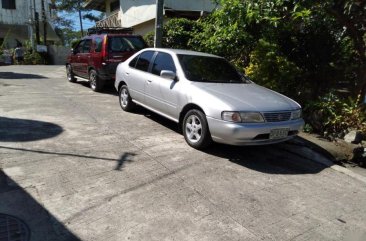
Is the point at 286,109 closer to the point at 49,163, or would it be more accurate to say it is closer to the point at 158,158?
the point at 158,158

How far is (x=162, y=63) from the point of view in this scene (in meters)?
7.29

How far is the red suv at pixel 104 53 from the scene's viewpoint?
10555 millimetres

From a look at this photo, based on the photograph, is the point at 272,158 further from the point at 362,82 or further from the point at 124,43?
the point at 124,43

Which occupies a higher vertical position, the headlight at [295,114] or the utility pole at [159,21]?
the utility pole at [159,21]

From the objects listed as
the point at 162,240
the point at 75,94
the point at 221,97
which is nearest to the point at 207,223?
the point at 162,240

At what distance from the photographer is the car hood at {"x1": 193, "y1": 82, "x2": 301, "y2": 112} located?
18.7ft

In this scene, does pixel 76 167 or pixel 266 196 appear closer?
pixel 266 196

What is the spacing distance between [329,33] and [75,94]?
272 inches

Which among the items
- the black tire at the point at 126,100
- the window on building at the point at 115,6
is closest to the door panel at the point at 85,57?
the black tire at the point at 126,100

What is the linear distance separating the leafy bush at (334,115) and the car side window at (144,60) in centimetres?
334

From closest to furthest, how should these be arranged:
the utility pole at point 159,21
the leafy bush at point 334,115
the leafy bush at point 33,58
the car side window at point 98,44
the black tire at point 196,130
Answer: the black tire at point 196,130 < the leafy bush at point 334,115 < the utility pole at point 159,21 < the car side window at point 98,44 < the leafy bush at point 33,58

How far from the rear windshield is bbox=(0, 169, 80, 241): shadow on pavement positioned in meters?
6.68

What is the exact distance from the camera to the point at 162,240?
3639 mm

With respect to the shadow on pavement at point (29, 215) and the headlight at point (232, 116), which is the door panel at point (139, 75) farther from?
the shadow on pavement at point (29, 215)
